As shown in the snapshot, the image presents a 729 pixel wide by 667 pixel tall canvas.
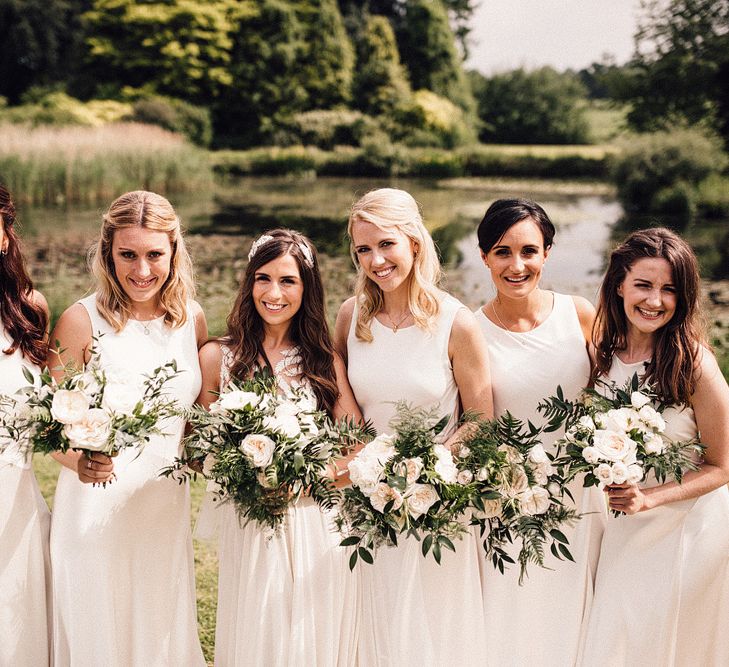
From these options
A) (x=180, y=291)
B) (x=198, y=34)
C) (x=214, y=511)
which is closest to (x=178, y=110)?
(x=198, y=34)

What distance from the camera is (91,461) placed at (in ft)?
9.66

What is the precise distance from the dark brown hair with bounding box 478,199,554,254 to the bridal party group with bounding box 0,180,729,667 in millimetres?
13

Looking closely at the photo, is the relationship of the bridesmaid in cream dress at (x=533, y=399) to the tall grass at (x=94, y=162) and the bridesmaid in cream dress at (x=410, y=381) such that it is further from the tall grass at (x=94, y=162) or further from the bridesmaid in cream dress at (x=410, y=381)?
the tall grass at (x=94, y=162)

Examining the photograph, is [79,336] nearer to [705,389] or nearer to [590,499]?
[590,499]

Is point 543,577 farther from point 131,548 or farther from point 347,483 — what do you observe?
point 131,548

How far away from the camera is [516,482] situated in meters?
2.94

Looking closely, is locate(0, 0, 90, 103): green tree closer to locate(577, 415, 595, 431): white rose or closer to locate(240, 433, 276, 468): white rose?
locate(240, 433, 276, 468): white rose

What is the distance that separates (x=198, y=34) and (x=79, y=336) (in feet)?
24.1

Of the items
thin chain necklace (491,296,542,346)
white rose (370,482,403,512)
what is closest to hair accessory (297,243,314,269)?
thin chain necklace (491,296,542,346)

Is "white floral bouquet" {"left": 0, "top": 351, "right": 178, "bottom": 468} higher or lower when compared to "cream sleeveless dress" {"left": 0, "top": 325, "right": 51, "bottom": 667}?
higher

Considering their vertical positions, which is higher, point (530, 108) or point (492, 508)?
point (530, 108)

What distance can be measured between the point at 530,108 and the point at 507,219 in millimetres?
6627

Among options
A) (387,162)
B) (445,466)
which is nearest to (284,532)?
(445,466)

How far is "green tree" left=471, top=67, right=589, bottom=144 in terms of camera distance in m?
9.30
